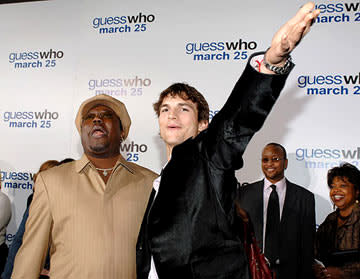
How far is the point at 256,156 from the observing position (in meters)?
3.61

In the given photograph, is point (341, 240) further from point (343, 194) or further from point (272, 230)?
point (272, 230)

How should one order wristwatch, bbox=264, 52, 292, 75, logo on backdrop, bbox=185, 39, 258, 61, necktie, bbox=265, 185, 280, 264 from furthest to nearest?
logo on backdrop, bbox=185, 39, 258, 61, necktie, bbox=265, 185, 280, 264, wristwatch, bbox=264, 52, 292, 75

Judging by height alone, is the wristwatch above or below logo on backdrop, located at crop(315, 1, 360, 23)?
below

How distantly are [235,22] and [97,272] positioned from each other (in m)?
2.87

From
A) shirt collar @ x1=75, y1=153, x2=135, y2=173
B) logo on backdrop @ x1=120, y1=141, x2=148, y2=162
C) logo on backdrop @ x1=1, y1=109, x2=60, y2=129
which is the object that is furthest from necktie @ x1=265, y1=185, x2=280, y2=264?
logo on backdrop @ x1=1, y1=109, x2=60, y2=129

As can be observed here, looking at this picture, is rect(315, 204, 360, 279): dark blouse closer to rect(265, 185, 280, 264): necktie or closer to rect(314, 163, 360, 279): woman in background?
rect(314, 163, 360, 279): woman in background

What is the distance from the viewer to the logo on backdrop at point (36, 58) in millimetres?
4348

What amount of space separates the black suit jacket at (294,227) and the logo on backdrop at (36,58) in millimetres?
2661

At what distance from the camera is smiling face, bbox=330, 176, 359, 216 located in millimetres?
3203

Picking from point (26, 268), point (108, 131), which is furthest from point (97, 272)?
point (108, 131)

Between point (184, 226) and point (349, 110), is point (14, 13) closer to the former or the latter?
point (349, 110)

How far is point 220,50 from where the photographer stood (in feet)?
12.4

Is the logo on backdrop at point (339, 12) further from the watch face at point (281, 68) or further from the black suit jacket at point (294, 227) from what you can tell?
the watch face at point (281, 68)

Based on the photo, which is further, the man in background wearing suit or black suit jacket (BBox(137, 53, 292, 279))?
the man in background wearing suit
